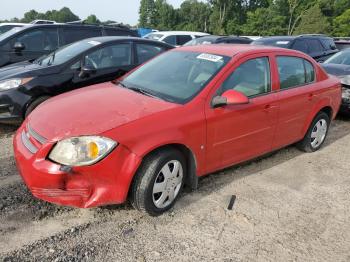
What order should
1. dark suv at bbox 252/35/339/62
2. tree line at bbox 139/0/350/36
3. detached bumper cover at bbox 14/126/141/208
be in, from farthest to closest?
tree line at bbox 139/0/350/36 < dark suv at bbox 252/35/339/62 < detached bumper cover at bbox 14/126/141/208

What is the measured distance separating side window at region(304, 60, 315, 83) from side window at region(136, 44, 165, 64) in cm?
289

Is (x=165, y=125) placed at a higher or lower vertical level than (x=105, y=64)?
lower

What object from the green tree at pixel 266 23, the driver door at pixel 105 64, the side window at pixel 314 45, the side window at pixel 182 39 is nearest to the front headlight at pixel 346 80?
the driver door at pixel 105 64

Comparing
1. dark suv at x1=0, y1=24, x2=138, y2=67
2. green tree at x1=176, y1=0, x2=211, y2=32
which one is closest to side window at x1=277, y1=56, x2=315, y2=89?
dark suv at x1=0, y1=24, x2=138, y2=67

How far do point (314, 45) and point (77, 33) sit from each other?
23.8ft

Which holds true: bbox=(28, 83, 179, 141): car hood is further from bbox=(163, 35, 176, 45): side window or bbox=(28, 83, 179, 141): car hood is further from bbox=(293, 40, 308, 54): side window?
bbox=(163, 35, 176, 45): side window

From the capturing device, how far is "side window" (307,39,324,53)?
11.1m

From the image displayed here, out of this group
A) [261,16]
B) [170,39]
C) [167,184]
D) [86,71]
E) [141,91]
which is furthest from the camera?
[261,16]

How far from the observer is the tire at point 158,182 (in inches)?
122

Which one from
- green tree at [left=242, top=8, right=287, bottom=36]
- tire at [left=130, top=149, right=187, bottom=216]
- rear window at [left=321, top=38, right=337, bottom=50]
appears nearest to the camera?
tire at [left=130, top=149, right=187, bottom=216]

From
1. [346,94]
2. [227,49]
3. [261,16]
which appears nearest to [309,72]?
[227,49]

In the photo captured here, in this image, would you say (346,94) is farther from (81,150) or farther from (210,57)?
(81,150)

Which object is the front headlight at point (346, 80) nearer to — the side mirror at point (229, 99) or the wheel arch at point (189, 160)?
the side mirror at point (229, 99)

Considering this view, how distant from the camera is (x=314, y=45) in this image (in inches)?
442
